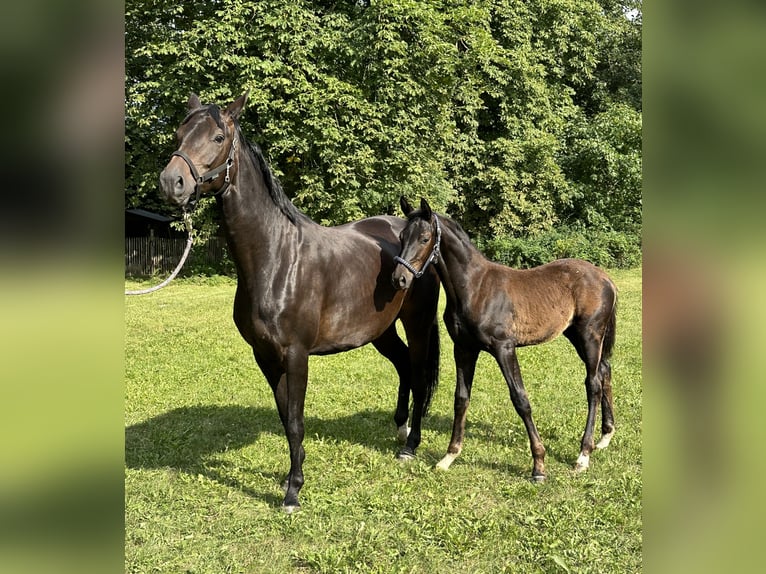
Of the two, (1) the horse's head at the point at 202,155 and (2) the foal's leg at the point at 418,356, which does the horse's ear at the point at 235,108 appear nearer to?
(1) the horse's head at the point at 202,155

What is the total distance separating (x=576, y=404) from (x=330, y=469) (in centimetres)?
284

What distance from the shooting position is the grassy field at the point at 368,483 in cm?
348

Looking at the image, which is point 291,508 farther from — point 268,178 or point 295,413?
point 268,178

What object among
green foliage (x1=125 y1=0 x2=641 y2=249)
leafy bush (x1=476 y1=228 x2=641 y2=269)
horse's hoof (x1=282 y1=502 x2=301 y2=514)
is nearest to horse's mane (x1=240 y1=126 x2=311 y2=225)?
horse's hoof (x1=282 y1=502 x2=301 y2=514)

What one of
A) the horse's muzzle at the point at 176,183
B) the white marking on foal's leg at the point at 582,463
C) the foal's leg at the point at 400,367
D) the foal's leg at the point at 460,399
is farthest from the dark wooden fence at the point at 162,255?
the horse's muzzle at the point at 176,183

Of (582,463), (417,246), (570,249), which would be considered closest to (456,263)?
(417,246)

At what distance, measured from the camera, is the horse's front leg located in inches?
158

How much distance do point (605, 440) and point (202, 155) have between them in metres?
3.86

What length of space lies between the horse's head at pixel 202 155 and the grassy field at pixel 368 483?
2.10 meters

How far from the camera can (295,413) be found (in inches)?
162

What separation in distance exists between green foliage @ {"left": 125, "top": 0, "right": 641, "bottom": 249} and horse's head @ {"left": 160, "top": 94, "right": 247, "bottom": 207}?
13449 millimetres

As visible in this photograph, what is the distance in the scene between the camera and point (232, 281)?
62.2ft
